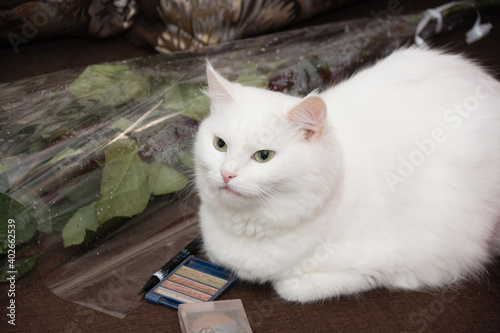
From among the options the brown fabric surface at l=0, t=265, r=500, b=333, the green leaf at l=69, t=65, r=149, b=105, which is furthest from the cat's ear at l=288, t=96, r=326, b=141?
the green leaf at l=69, t=65, r=149, b=105

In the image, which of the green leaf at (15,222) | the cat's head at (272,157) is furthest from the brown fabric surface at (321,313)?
the cat's head at (272,157)

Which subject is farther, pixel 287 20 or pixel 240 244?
pixel 287 20

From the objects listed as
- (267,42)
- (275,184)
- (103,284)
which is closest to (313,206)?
(275,184)

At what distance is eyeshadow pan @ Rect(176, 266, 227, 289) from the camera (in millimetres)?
1325

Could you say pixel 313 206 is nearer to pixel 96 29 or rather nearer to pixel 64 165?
pixel 64 165

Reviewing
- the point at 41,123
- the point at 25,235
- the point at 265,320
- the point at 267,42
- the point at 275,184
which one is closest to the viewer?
the point at 275,184

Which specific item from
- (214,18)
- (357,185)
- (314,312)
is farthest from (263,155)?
(214,18)

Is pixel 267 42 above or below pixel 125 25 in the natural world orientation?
above

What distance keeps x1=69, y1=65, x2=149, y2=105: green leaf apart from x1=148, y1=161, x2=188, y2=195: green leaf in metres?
0.25

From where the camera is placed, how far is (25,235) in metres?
1.34

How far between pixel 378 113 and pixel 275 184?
41 centimetres

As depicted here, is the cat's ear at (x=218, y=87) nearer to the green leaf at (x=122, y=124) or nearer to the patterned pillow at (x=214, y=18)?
the green leaf at (x=122, y=124)

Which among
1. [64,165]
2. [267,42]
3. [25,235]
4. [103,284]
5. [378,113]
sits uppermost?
[378,113]

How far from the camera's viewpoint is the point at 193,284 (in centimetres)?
132
